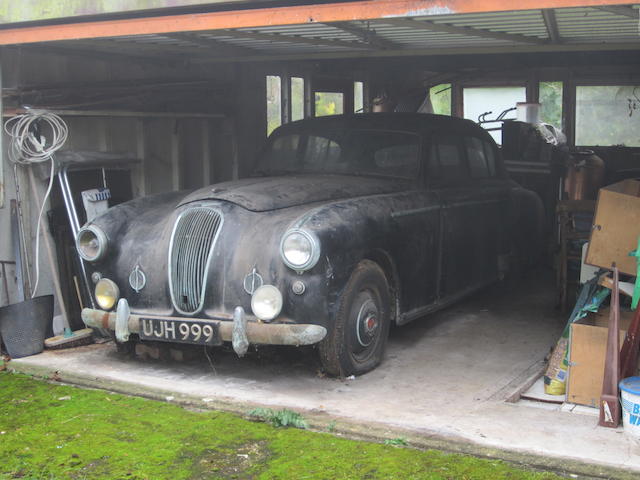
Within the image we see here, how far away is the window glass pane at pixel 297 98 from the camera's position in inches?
396

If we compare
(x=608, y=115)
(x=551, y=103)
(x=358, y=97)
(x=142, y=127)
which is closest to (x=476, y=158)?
(x=142, y=127)

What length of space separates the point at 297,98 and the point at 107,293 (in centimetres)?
550

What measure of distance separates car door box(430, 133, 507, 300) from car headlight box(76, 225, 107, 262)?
8.38ft

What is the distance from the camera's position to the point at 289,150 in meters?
6.84

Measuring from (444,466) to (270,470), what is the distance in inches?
32.7

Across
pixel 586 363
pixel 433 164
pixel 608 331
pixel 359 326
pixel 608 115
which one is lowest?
pixel 586 363

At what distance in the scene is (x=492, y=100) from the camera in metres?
12.3

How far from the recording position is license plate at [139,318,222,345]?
190 inches

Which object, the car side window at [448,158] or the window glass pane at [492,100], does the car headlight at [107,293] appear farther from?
the window glass pane at [492,100]

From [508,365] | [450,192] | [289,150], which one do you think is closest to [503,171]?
[450,192]

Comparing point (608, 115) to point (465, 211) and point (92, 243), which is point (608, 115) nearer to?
point (465, 211)

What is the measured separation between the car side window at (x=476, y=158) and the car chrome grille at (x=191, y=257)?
2.90 meters

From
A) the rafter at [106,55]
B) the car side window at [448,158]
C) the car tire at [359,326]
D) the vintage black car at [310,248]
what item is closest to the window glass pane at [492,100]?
the car side window at [448,158]

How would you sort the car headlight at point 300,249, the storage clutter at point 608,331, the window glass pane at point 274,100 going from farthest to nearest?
the window glass pane at point 274,100 < the car headlight at point 300,249 < the storage clutter at point 608,331
